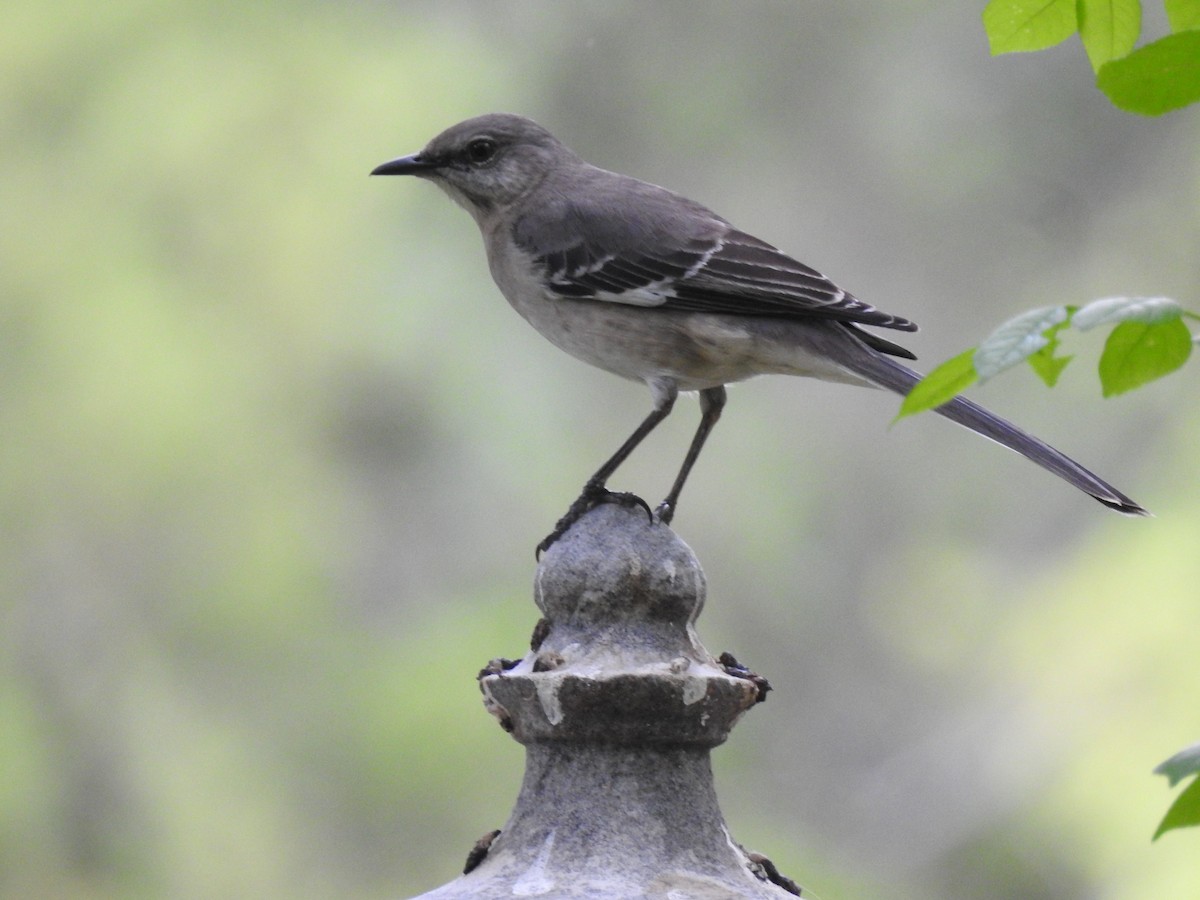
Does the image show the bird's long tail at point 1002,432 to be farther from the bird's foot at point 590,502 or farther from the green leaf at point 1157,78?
the green leaf at point 1157,78

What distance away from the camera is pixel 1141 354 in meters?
0.82

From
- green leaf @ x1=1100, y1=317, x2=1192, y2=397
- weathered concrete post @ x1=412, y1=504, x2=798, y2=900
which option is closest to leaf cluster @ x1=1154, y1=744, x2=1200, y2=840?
Result: green leaf @ x1=1100, y1=317, x2=1192, y2=397

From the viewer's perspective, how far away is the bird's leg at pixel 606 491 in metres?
1.71

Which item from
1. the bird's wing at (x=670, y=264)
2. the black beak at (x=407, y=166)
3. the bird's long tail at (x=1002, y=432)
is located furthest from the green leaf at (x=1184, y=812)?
the black beak at (x=407, y=166)

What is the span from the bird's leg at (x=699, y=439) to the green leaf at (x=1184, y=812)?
101 centimetres

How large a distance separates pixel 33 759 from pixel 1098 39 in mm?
5972

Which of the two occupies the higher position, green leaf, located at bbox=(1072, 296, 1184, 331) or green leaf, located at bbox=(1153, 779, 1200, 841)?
green leaf, located at bbox=(1072, 296, 1184, 331)

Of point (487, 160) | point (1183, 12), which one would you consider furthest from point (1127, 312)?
point (487, 160)

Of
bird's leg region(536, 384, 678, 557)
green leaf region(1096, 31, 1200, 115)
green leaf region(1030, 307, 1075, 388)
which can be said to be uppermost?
bird's leg region(536, 384, 678, 557)

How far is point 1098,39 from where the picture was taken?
105 cm

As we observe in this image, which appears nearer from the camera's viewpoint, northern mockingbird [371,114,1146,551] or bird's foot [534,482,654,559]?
bird's foot [534,482,654,559]

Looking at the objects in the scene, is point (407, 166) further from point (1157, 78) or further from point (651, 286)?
point (1157, 78)

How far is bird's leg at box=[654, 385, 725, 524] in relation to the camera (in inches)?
73.1

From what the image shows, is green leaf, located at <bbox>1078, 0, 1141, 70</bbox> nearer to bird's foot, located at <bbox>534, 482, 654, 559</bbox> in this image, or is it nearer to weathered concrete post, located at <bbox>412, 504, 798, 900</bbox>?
weathered concrete post, located at <bbox>412, 504, 798, 900</bbox>
